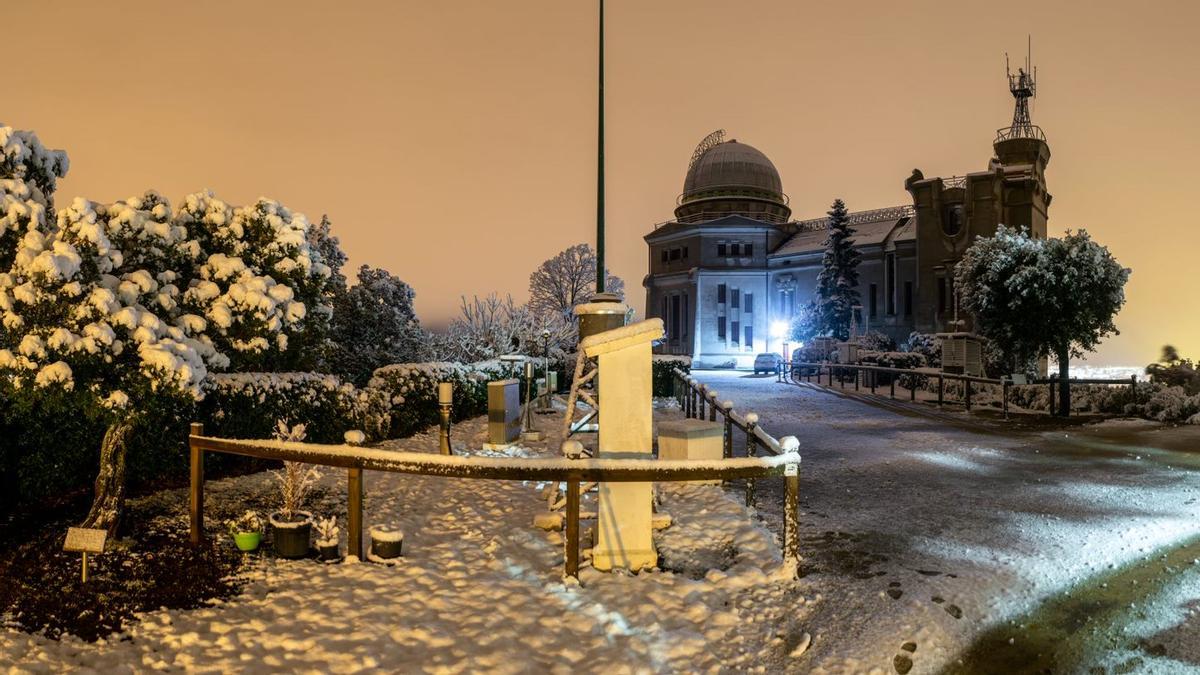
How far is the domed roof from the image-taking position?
6494 centimetres

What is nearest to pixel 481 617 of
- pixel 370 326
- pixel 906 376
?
pixel 370 326

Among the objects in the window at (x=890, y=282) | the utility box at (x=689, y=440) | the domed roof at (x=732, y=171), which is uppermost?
the domed roof at (x=732, y=171)

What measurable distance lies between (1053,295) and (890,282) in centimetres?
3156

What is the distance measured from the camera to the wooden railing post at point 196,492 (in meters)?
6.78

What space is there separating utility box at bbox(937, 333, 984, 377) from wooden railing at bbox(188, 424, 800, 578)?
26.0m

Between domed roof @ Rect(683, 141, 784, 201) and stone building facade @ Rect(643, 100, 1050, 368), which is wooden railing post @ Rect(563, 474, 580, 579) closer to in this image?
stone building facade @ Rect(643, 100, 1050, 368)

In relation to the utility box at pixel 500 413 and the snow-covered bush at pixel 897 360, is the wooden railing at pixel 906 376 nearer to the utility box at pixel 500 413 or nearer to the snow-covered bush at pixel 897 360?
the snow-covered bush at pixel 897 360

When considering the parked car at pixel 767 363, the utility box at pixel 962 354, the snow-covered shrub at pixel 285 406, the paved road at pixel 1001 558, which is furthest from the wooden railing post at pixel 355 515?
the parked car at pixel 767 363

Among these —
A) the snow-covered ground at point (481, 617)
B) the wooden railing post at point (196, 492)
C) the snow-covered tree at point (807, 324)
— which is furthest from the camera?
the snow-covered tree at point (807, 324)

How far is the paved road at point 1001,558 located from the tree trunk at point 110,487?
6.48m

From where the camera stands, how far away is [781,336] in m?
57.9

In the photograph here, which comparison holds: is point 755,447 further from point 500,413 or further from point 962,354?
point 962,354

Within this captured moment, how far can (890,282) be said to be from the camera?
2036 inches

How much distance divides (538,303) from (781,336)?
77.2ft
